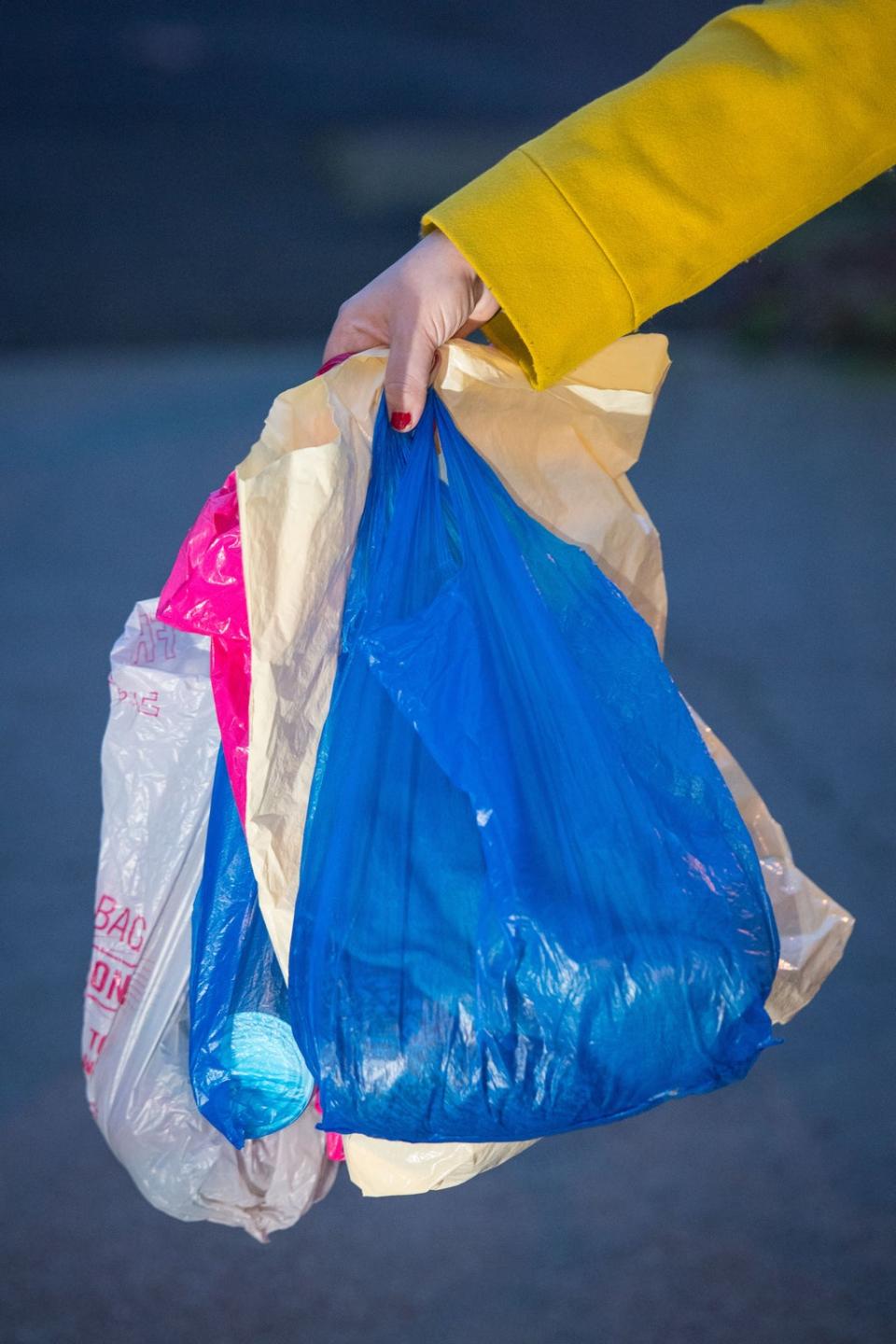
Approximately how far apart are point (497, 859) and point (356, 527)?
0.88 ft

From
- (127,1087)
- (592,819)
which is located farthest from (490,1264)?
(592,819)

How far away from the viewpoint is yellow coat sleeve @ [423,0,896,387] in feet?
2.89

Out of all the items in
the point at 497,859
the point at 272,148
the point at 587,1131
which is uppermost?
the point at 272,148

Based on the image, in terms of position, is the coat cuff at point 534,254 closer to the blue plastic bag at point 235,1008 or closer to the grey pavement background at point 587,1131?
the blue plastic bag at point 235,1008

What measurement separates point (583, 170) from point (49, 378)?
11.9 feet

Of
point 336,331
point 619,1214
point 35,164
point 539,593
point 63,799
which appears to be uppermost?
point 35,164

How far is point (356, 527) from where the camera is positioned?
Result: 38.3 inches

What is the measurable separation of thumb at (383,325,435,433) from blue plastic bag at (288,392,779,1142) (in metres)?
0.04

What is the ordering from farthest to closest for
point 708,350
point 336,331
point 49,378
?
point 708,350 → point 49,378 → point 336,331

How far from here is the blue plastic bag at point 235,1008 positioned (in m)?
0.98

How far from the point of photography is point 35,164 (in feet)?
20.6

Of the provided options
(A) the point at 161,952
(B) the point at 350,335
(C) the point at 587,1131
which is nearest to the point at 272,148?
(C) the point at 587,1131

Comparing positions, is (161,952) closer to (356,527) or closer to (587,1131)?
(356,527)

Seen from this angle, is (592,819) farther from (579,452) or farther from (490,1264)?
(490,1264)
